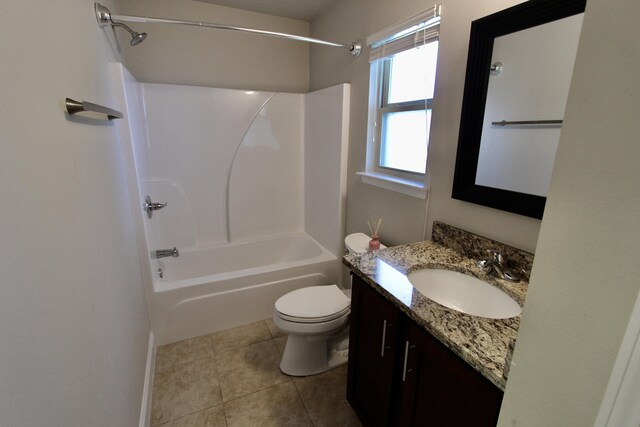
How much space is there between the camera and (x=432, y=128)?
156 centimetres

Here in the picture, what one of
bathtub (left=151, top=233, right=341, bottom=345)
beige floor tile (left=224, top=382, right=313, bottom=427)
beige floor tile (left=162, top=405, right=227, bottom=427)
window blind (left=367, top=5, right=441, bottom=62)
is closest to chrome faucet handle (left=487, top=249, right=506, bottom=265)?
window blind (left=367, top=5, right=441, bottom=62)

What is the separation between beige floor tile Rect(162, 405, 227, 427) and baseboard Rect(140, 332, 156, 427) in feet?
0.36

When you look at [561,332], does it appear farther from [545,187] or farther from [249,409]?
[249,409]

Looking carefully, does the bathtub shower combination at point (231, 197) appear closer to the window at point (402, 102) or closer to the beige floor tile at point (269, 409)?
the window at point (402, 102)

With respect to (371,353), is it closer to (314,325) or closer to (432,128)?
(314,325)

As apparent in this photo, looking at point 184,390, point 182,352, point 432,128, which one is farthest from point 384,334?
point 182,352

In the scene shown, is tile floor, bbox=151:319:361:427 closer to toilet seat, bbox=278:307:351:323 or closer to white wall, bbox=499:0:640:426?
toilet seat, bbox=278:307:351:323

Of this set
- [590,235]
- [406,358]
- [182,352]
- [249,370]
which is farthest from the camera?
[182,352]

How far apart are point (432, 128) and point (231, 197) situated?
1.99 m

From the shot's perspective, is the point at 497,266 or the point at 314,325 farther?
the point at 314,325

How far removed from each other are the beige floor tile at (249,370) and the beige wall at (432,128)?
109 cm

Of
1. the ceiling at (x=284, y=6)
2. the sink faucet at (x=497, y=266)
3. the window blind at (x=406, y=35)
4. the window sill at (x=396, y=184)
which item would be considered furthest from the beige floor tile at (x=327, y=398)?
the ceiling at (x=284, y=6)

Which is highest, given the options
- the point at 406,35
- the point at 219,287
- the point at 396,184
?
the point at 406,35

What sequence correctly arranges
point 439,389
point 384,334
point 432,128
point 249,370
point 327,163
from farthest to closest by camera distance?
point 327,163 < point 249,370 < point 432,128 < point 384,334 < point 439,389
